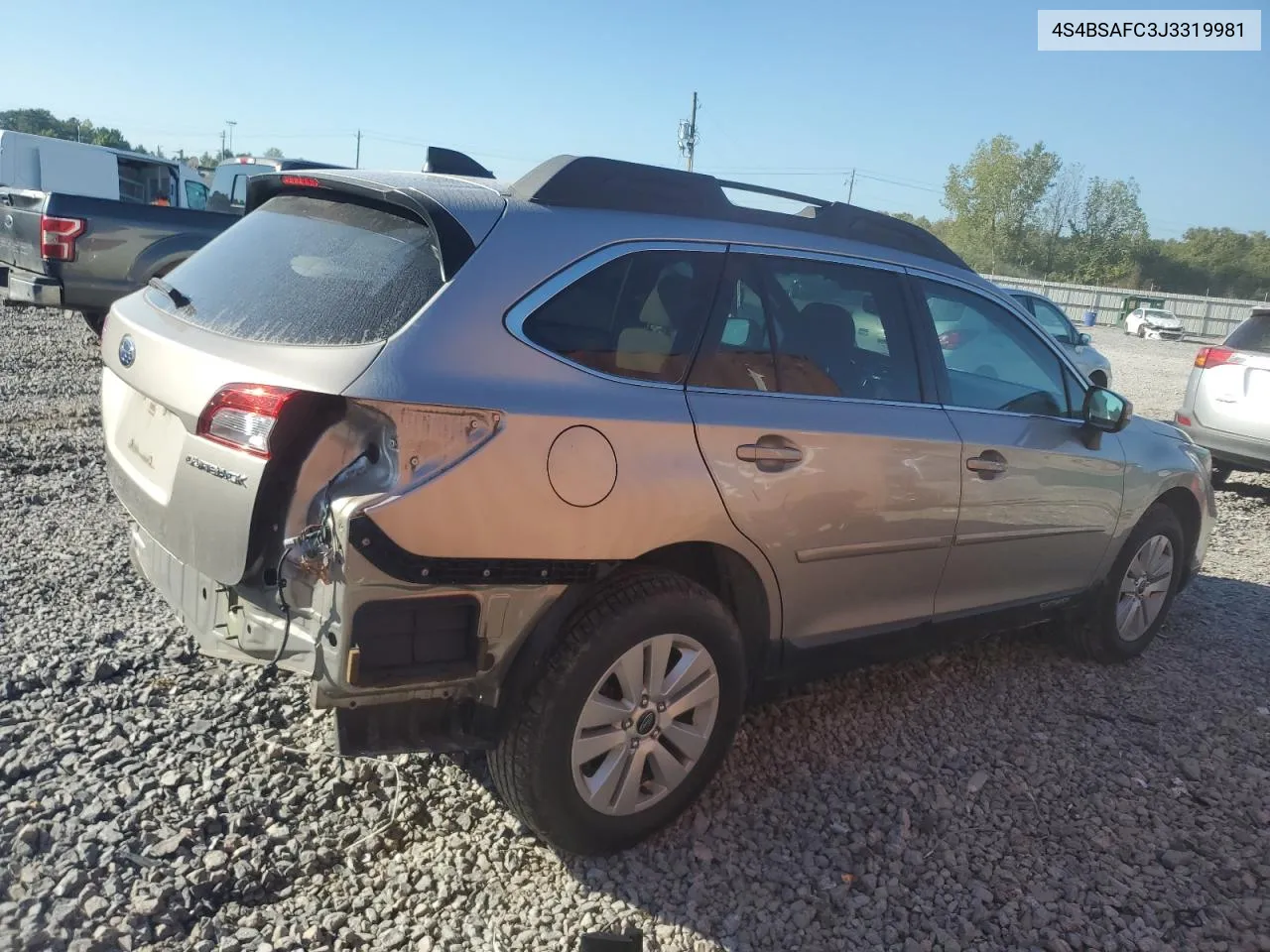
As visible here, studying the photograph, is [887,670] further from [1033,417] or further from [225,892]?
[225,892]

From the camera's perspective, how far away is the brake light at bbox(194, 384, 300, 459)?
7.71ft

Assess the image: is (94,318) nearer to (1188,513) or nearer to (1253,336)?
(1188,513)

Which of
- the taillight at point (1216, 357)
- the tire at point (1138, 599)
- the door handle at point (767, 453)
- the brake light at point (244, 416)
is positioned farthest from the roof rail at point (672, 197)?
the taillight at point (1216, 357)

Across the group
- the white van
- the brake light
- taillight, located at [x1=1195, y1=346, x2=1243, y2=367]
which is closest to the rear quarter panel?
the brake light

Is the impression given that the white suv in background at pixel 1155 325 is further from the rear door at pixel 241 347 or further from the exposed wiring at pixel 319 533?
the exposed wiring at pixel 319 533

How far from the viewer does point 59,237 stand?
8602 mm

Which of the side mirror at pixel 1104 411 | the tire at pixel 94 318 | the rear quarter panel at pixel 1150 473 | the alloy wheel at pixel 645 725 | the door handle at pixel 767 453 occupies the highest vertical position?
the side mirror at pixel 1104 411

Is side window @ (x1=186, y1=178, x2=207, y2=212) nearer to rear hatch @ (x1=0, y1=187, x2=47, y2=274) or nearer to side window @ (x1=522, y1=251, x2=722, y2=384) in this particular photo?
rear hatch @ (x1=0, y1=187, x2=47, y2=274)

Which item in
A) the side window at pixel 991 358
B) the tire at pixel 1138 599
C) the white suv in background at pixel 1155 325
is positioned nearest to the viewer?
the side window at pixel 991 358

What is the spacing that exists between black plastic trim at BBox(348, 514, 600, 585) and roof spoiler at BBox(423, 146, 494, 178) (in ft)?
5.04

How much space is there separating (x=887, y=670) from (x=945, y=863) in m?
1.42

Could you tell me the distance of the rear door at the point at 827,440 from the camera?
2961 millimetres

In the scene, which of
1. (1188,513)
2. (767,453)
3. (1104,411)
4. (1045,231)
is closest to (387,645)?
(767,453)

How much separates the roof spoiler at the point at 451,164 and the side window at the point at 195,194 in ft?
56.0
